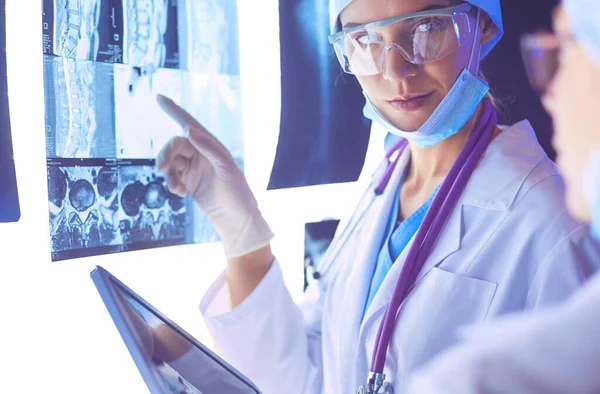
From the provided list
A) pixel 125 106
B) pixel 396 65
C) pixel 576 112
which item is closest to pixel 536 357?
pixel 576 112

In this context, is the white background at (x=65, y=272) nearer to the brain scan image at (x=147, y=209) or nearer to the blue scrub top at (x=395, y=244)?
the brain scan image at (x=147, y=209)

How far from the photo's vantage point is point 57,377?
3.27 feet

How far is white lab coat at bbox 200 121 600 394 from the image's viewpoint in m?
0.93

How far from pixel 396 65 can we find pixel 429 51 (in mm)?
65

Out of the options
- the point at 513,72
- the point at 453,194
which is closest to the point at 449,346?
the point at 453,194

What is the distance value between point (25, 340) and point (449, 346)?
68 centimetres

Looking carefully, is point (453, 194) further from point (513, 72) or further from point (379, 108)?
point (513, 72)

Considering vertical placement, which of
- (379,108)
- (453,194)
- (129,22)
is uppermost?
(129,22)

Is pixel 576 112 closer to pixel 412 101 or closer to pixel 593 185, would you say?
→ pixel 593 185

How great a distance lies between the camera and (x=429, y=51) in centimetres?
106

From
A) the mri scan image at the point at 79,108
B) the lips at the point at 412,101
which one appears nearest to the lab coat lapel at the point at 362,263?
the lips at the point at 412,101

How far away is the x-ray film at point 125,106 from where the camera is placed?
0.99m

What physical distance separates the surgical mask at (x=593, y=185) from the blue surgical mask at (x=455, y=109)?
2.47ft

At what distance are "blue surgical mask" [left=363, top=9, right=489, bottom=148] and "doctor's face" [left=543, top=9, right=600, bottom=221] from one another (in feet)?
2.32
